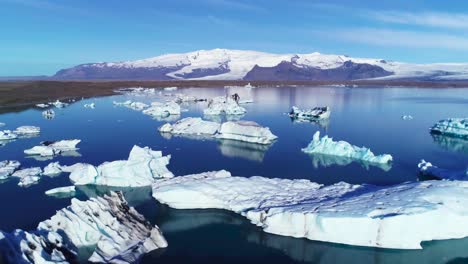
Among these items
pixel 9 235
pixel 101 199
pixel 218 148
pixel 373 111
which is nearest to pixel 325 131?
pixel 218 148

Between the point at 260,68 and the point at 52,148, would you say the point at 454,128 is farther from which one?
the point at 260,68

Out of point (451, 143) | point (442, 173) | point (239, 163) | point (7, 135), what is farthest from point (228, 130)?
point (451, 143)

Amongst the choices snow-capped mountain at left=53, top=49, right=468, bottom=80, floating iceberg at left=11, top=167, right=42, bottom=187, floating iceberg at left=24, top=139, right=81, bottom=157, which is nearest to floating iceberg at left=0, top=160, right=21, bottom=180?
floating iceberg at left=11, top=167, right=42, bottom=187

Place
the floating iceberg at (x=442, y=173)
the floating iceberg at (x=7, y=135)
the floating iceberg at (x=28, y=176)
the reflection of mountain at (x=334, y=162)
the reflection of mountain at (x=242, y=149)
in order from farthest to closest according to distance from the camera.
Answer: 1. the floating iceberg at (x=7, y=135)
2. the reflection of mountain at (x=242, y=149)
3. the reflection of mountain at (x=334, y=162)
4. the floating iceberg at (x=28, y=176)
5. the floating iceberg at (x=442, y=173)

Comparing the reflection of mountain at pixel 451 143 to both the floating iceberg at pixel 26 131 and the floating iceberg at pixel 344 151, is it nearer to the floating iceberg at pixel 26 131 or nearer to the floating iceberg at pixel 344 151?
the floating iceberg at pixel 344 151

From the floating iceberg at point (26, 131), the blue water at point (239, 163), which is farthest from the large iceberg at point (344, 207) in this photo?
the floating iceberg at point (26, 131)

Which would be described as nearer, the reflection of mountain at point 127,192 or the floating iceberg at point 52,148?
the reflection of mountain at point 127,192

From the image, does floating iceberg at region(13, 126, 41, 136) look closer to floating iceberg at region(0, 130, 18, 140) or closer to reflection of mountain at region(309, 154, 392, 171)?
floating iceberg at region(0, 130, 18, 140)
